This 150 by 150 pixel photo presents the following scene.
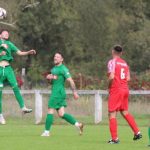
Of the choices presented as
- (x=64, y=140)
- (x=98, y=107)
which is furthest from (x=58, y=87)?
(x=98, y=107)

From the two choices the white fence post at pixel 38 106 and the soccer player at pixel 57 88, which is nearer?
the soccer player at pixel 57 88

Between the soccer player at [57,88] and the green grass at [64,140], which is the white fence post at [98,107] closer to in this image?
the green grass at [64,140]

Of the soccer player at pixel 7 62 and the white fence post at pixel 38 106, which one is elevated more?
the soccer player at pixel 7 62

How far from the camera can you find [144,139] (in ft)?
57.1

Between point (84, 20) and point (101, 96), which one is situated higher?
point (84, 20)

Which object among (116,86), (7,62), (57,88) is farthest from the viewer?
(7,62)

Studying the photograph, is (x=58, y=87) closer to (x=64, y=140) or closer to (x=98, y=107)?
(x=64, y=140)

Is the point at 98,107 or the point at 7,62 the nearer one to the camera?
the point at 7,62

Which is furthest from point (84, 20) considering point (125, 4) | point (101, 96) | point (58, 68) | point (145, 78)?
point (58, 68)

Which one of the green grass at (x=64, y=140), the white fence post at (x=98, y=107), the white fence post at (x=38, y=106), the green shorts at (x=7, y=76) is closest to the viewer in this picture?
the green grass at (x=64, y=140)

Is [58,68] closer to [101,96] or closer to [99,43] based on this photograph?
[101,96]

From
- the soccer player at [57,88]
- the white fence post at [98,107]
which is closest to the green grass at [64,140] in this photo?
the soccer player at [57,88]

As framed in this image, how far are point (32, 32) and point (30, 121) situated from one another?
5062 cm

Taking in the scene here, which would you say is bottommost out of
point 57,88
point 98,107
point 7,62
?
point 98,107
